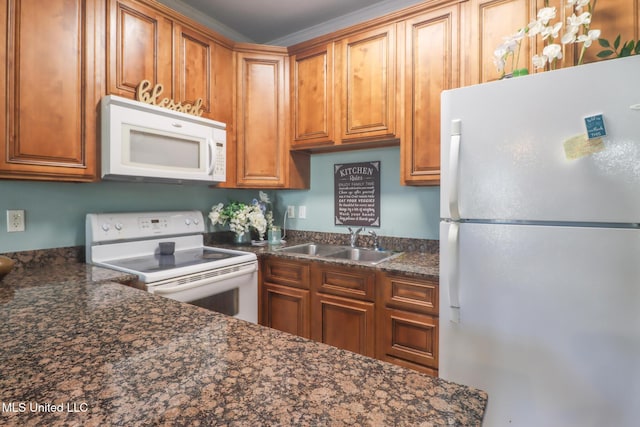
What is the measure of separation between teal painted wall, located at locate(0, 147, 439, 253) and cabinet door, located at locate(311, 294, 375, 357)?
70cm

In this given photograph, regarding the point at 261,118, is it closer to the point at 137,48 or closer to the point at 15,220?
the point at 137,48

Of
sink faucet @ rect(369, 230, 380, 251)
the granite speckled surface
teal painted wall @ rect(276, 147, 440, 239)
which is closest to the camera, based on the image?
the granite speckled surface

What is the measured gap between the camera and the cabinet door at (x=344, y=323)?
1.88 metres

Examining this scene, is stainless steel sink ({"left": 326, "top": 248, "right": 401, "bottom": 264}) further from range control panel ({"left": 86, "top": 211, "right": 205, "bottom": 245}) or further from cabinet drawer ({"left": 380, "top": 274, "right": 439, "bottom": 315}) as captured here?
range control panel ({"left": 86, "top": 211, "right": 205, "bottom": 245})

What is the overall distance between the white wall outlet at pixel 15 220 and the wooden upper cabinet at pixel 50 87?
→ 35cm

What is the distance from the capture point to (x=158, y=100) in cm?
196

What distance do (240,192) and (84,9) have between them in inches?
63.1

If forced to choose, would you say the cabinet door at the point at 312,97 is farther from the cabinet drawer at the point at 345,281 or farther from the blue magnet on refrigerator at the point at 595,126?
the blue magnet on refrigerator at the point at 595,126

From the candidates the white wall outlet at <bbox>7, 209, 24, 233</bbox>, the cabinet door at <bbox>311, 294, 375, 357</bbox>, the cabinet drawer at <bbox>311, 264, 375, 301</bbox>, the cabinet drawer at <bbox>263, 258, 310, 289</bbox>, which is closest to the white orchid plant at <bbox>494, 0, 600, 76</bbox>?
the cabinet drawer at <bbox>311, 264, 375, 301</bbox>

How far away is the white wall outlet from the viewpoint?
5.53 ft

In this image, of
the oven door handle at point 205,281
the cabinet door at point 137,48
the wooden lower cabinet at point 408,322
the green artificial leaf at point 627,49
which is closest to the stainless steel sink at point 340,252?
the oven door handle at point 205,281

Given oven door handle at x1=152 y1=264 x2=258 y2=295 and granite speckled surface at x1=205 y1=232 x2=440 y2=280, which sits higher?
granite speckled surface at x1=205 y1=232 x2=440 y2=280

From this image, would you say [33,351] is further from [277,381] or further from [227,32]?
[227,32]

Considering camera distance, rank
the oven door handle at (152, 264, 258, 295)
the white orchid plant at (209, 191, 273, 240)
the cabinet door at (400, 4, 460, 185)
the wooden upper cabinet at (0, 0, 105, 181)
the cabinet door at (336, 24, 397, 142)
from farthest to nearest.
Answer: the white orchid plant at (209, 191, 273, 240) < the cabinet door at (336, 24, 397, 142) < the cabinet door at (400, 4, 460, 185) < the oven door handle at (152, 264, 258, 295) < the wooden upper cabinet at (0, 0, 105, 181)
